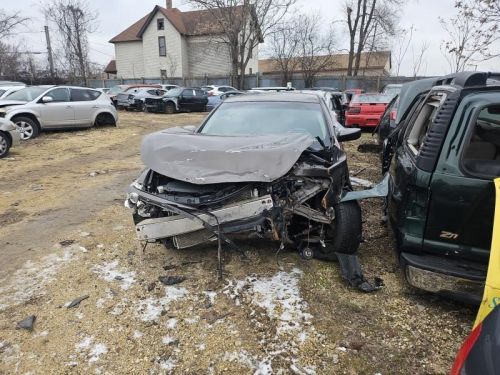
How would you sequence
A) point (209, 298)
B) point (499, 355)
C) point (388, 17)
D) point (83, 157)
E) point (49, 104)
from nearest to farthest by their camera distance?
point (499, 355)
point (209, 298)
point (83, 157)
point (49, 104)
point (388, 17)

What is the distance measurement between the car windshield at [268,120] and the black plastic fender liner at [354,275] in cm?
131

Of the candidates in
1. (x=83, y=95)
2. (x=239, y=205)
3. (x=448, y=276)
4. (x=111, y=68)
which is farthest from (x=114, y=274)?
(x=111, y=68)

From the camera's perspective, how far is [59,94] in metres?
12.6

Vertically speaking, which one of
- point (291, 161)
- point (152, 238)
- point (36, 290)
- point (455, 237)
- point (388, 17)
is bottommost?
point (36, 290)

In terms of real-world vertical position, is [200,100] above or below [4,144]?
above

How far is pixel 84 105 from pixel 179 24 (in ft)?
111

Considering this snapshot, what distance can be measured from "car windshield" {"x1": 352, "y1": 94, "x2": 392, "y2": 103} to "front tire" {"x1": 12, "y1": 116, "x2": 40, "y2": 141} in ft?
33.4

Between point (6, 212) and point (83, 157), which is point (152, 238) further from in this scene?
point (83, 157)

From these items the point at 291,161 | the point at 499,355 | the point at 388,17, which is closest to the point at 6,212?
the point at 291,161

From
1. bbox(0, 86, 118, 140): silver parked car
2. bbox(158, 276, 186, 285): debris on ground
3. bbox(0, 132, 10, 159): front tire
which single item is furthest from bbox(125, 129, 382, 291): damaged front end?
bbox(0, 86, 118, 140): silver parked car

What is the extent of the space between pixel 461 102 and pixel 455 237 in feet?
3.24

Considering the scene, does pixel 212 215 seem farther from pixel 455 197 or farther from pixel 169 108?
pixel 169 108

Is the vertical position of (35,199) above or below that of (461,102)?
below

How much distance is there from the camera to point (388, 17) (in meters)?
36.0
